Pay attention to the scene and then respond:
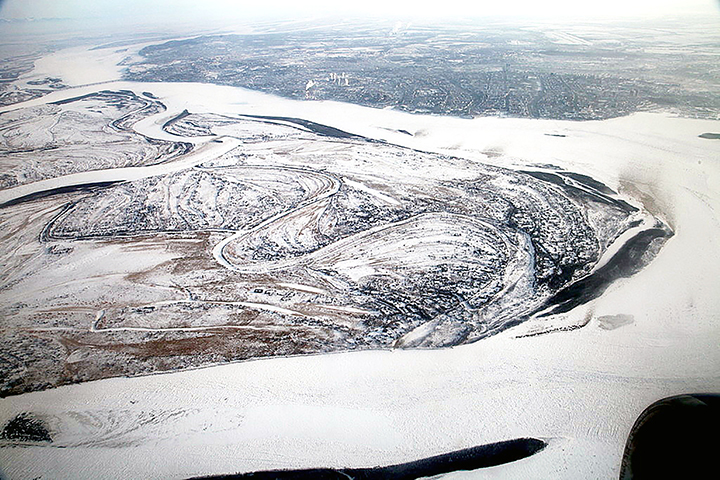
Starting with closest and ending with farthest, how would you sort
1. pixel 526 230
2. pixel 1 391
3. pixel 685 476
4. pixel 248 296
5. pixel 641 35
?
pixel 685 476
pixel 1 391
pixel 248 296
pixel 526 230
pixel 641 35

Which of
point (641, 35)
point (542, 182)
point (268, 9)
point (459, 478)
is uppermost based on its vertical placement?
point (268, 9)

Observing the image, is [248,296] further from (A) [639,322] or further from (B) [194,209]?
(A) [639,322]

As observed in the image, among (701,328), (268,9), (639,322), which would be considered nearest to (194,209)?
(639,322)

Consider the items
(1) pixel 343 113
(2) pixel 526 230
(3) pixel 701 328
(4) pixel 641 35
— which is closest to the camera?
(3) pixel 701 328

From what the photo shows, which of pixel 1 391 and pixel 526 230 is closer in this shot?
pixel 1 391

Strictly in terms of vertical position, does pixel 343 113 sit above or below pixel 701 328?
above

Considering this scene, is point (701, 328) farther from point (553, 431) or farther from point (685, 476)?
point (685, 476)
